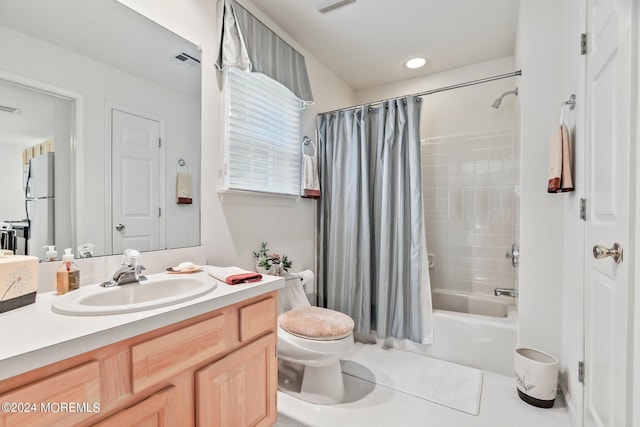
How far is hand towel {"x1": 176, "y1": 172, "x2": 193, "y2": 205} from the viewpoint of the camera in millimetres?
1557

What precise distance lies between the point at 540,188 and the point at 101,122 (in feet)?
7.53

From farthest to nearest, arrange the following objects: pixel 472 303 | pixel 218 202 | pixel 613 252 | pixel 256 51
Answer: pixel 472 303, pixel 256 51, pixel 218 202, pixel 613 252

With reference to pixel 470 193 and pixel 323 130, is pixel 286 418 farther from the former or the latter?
pixel 470 193

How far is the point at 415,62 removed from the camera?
8.71 feet

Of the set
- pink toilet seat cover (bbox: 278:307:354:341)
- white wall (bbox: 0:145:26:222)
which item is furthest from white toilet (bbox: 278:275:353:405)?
white wall (bbox: 0:145:26:222)

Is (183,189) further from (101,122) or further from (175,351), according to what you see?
(175,351)

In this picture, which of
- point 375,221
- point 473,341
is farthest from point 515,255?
point 375,221

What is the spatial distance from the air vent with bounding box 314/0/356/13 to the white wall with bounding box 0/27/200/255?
1058 millimetres

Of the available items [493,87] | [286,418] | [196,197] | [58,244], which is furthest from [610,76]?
[58,244]

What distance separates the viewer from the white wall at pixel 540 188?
1.75 metres

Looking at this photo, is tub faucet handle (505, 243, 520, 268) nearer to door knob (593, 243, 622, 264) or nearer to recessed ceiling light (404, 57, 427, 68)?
door knob (593, 243, 622, 264)

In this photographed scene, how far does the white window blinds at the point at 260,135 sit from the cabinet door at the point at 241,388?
0.94m

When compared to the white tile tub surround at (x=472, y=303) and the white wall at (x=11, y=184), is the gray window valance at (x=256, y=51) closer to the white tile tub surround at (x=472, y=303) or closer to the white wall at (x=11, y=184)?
the white wall at (x=11, y=184)

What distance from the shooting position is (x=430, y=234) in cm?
290
